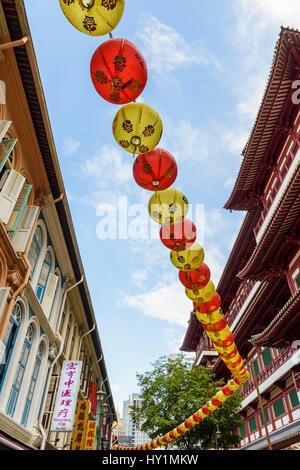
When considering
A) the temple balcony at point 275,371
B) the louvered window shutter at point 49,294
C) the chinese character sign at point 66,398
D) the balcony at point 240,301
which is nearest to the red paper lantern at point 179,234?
the louvered window shutter at point 49,294

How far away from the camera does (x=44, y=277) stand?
432 inches

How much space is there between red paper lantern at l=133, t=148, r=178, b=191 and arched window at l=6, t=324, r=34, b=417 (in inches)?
250

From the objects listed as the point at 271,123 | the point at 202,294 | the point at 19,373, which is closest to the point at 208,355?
the point at 271,123

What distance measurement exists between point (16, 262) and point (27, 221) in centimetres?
143


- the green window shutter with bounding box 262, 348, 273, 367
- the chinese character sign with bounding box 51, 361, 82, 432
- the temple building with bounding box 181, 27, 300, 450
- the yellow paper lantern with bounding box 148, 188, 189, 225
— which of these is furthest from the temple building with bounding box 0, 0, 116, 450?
the green window shutter with bounding box 262, 348, 273, 367

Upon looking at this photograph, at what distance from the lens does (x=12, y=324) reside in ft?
27.8

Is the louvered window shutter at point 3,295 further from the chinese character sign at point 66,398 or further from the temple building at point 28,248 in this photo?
the chinese character sign at point 66,398

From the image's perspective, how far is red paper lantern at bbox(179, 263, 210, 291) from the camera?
7.35 meters

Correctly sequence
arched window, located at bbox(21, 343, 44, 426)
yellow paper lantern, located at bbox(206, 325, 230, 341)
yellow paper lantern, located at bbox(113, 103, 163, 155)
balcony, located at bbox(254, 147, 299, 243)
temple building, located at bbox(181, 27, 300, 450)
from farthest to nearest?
1. balcony, located at bbox(254, 147, 299, 243)
2. temple building, located at bbox(181, 27, 300, 450)
3. arched window, located at bbox(21, 343, 44, 426)
4. yellow paper lantern, located at bbox(206, 325, 230, 341)
5. yellow paper lantern, located at bbox(113, 103, 163, 155)

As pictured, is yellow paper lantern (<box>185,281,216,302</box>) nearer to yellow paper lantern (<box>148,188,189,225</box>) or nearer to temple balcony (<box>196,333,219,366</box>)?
yellow paper lantern (<box>148,188,189,225</box>)

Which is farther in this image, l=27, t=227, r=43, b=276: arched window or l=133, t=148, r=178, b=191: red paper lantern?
l=27, t=227, r=43, b=276: arched window

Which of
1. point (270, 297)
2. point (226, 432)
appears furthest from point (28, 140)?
point (226, 432)

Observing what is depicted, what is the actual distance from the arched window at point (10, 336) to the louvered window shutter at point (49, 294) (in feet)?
5.66
